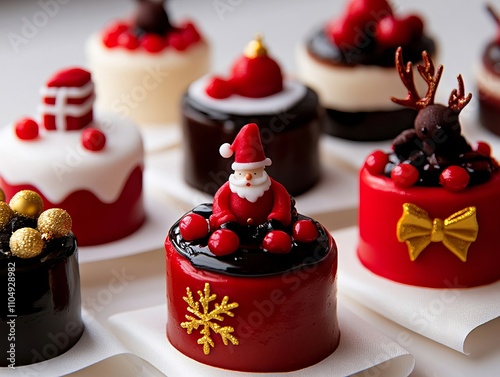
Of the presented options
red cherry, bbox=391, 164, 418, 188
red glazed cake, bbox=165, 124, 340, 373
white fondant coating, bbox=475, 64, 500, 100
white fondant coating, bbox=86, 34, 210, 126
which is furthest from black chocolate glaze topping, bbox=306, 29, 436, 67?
red glazed cake, bbox=165, 124, 340, 373

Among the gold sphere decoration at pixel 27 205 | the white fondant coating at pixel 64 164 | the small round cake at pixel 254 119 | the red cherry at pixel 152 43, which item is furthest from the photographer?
the red cherry at pixel 152 43

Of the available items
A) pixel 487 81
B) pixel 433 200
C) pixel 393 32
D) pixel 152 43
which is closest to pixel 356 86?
pixel 393 32

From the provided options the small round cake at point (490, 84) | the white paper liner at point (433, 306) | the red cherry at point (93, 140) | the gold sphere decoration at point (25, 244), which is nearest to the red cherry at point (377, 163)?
the white paper liner at point (433, 306)

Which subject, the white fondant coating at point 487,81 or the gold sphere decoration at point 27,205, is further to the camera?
the white fondant coating at point 487,81

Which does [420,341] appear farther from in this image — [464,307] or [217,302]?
[217,302]

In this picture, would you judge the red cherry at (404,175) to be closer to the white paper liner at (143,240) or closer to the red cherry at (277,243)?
the red cherry at (277,243)

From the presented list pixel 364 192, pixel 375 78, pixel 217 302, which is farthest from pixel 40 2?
pixel 217 302

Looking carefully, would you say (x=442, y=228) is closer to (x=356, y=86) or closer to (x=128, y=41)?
(x=356, y=86)
